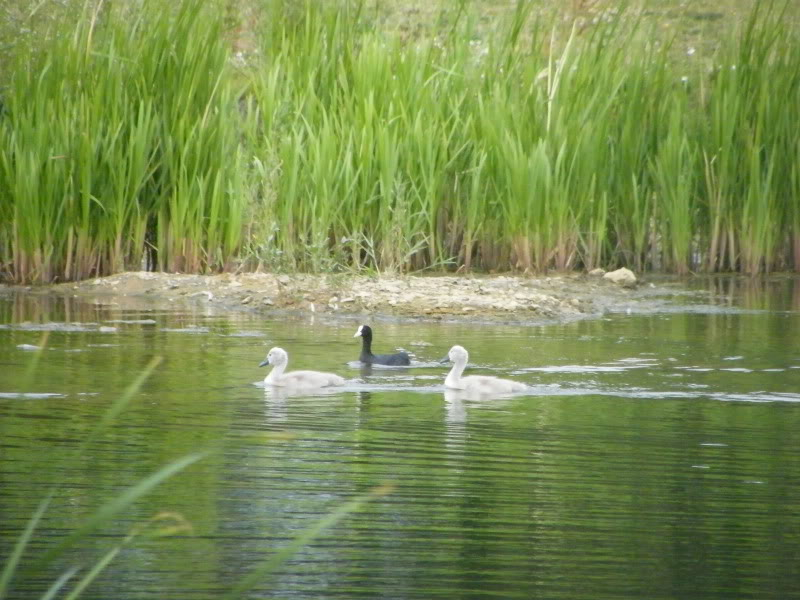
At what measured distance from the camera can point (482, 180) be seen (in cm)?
1712

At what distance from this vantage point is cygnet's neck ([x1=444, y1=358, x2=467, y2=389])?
10188 mm

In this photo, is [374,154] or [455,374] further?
[374,154]

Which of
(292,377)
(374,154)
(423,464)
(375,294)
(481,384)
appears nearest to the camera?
(423,464)

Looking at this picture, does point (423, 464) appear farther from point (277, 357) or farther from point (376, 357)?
point (376, 357)

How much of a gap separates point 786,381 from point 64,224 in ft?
28.1

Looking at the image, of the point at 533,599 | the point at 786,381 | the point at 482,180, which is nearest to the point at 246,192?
the point at 482,180

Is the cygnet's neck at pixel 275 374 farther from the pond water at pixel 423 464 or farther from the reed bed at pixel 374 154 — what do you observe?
the reed bed at pixel 374 154

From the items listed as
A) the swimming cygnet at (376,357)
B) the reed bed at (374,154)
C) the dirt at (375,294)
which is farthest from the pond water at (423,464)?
the reed bed at (374,154)

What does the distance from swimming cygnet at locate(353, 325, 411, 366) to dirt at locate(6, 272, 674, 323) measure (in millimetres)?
2911

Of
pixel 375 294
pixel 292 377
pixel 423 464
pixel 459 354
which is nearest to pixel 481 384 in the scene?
pixel 459 354

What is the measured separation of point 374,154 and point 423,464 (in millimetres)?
9400

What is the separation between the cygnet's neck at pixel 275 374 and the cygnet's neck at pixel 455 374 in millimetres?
1129

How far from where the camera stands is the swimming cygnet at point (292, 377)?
1004cm

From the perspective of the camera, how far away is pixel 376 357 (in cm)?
1093
